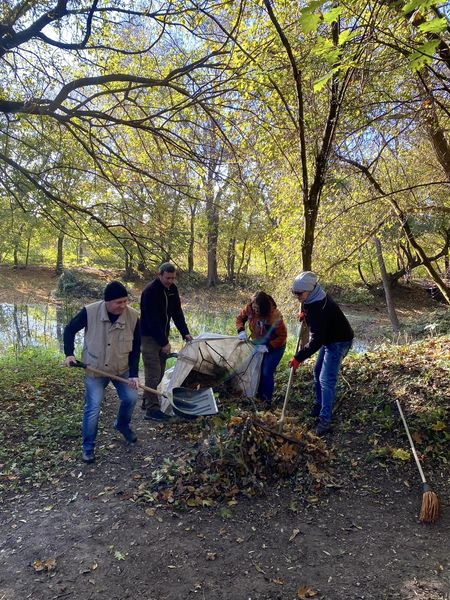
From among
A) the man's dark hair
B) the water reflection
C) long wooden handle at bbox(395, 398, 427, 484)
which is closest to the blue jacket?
the man's dark hair

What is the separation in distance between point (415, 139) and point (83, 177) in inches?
212

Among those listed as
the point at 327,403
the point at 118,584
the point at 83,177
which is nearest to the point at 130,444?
the point at 118,584

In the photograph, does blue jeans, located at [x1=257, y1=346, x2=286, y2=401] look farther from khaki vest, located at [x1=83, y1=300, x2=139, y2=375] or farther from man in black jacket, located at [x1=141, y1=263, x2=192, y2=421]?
khaki vest, located at [x1=83, y1=300, x2=139, y2=375]

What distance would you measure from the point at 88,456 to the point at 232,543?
5.55 ft

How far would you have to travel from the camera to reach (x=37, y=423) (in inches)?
180

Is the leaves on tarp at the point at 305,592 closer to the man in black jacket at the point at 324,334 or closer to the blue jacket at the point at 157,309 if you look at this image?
the man in black jacket at the point at 324,334

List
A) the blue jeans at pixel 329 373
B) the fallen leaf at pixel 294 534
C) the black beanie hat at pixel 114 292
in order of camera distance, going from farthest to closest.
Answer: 1. the blue jeans at pixel 329 373
2. the black beanie hat at pixel 114 292
3. the fallen leaf at pixel 294 534

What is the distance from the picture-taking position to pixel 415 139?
6562 millimetres

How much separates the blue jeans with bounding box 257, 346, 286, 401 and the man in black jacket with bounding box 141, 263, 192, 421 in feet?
3.23

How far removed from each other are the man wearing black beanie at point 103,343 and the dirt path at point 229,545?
0.57 meters

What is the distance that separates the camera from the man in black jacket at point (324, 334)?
387 centimetres

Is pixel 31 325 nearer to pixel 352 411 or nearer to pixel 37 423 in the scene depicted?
pixel 37 423

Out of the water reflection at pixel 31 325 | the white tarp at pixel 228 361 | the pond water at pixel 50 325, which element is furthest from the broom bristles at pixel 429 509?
the water reflection at pixel 31 325

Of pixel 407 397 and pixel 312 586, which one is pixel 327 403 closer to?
pixel 407 397
